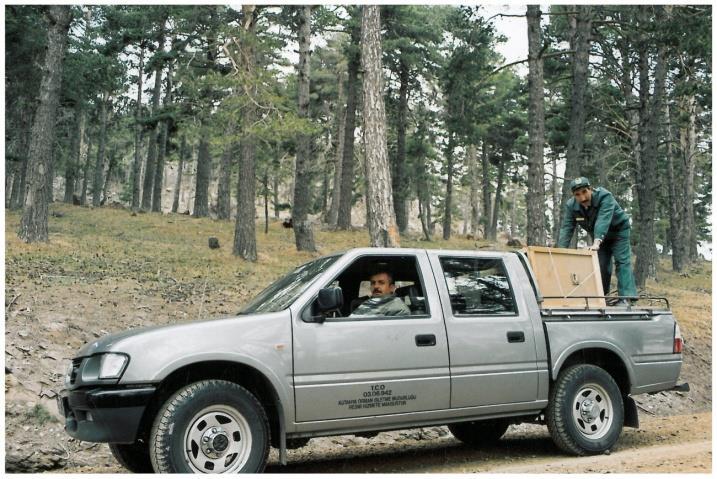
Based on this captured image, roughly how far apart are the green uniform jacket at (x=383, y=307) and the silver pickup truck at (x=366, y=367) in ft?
0.12

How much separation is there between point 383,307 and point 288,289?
2.88 ft

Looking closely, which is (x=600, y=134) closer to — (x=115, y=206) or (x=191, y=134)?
(x=191, y=134)

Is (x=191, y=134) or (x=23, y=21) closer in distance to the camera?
(x=191, y=134)

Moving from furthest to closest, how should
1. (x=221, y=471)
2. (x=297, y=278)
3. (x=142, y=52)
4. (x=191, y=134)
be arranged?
(x=142, y=52) → (x=191, y=134) → (x=297, y=278) → (x=221, y=471)

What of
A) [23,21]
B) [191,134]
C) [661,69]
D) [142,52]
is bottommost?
[191,134]

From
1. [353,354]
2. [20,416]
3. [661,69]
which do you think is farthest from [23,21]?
[353,354]

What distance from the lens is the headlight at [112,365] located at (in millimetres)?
5129

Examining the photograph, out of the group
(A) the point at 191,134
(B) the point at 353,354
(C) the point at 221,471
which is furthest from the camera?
(A) the point at 191,134

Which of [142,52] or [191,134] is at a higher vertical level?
[142,52]

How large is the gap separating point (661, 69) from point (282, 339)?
69.7ft

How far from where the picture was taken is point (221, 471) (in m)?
5.33

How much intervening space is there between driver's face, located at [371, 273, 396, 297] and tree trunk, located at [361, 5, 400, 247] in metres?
4.67

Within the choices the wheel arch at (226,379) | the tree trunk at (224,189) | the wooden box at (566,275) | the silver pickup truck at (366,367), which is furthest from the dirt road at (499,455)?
the tree trunk at (224,189)

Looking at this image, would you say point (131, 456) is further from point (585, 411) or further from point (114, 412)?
point (585, 411)
